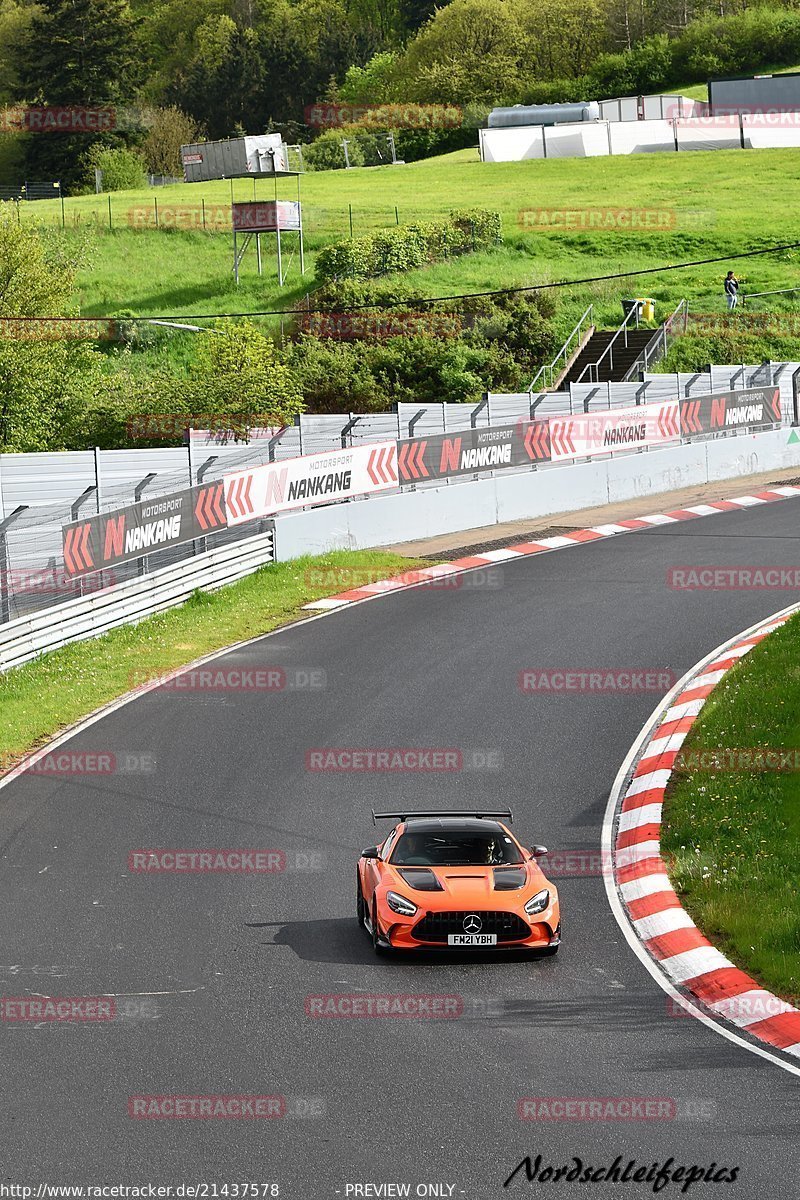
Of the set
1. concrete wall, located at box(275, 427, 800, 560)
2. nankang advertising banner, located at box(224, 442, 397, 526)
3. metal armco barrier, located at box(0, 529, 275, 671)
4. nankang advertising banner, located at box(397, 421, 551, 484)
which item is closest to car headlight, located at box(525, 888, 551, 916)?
metal armco barrier, located at box(0, 529, 275, 671)

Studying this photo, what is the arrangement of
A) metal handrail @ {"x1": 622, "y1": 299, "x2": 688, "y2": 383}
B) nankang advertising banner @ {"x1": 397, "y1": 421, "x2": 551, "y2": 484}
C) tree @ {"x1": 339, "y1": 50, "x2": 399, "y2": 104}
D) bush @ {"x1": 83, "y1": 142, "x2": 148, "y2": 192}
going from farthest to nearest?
tree @ {"x1": 339, "y1": 50, "x2": 399, "y2": 104}
bush @ {"x1": 83, "y1": 142, "x2": 148, "y2": 192}
metal handrail @ {"x1": 622, "y1": 299, "x2": 688, "y2": 383}
nankang advertising banner @ {"x1": 397, "y1": 421, "x2": 551, "y2": 484}

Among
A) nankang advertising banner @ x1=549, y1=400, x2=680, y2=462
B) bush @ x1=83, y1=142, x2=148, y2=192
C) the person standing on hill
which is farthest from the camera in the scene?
bush @ x1=83, y1=142, x2=148, y2=192

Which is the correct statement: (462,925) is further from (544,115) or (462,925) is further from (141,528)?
(544,115)

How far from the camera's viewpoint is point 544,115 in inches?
4158

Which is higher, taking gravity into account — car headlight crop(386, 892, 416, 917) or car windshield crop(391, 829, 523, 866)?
car windshield crop(391, 829, 523, 866)

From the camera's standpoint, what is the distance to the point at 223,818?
595 inches

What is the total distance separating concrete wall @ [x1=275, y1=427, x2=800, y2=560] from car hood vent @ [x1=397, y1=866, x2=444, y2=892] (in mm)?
16447

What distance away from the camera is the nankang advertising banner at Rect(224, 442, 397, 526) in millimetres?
27406

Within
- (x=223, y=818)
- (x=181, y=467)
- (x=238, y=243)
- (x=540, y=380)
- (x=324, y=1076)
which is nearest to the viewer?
(x=324, y=1076)

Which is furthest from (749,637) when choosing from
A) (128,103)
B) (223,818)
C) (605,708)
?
(128,103)

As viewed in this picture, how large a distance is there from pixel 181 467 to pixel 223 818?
15715 millimetres

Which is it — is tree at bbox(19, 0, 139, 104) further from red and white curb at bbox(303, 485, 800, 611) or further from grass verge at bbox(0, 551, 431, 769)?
grass verge at bbox(0, 551, 431, 769)

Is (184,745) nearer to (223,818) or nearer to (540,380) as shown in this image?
(223,818)

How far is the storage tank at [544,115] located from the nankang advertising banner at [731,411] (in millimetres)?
68046
